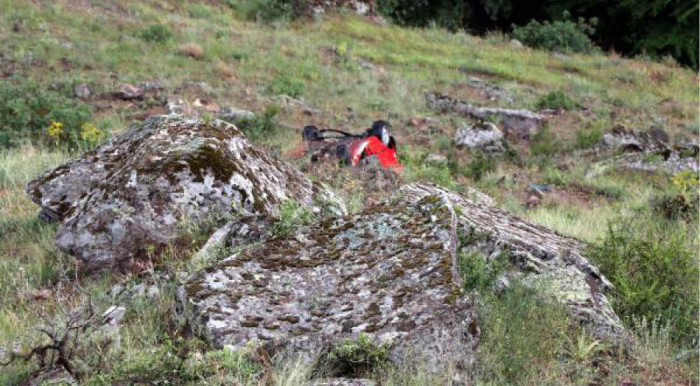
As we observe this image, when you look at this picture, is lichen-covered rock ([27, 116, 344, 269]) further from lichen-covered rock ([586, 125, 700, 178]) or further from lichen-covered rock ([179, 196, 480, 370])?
lichen-covered rock ([586, 125, 700, 178])

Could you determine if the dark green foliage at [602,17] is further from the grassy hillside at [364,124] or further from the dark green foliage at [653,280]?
the dark green foliage at [653,280]

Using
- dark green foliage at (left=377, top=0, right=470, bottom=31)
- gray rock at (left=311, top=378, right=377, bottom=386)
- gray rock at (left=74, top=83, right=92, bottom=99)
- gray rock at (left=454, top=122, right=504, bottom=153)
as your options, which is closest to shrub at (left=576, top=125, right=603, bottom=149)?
gray rock at (left=454, top=122, right=504, bottom=153)

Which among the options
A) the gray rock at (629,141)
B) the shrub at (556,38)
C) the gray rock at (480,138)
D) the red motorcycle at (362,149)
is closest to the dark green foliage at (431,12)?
the shrub at (556,38)

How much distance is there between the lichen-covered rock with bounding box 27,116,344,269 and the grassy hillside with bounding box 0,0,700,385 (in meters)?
0.20

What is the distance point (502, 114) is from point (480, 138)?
2.27 meters

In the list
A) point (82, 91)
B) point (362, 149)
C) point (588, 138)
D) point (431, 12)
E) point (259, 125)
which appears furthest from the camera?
point (431, 12)

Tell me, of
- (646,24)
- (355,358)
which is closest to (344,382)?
(355,358)

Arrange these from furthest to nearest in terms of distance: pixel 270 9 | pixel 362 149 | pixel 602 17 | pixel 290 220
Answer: pixel 602 17
pixel 270 9
pixel 362 149
pixel 290 220

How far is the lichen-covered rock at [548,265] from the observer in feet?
12.8

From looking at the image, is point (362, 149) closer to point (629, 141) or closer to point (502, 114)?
point (629, 141)

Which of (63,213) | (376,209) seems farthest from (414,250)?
(63,213)

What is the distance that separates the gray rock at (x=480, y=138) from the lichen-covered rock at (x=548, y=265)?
21.0ft

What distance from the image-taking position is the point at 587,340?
145 inches

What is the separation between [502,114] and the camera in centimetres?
1367
